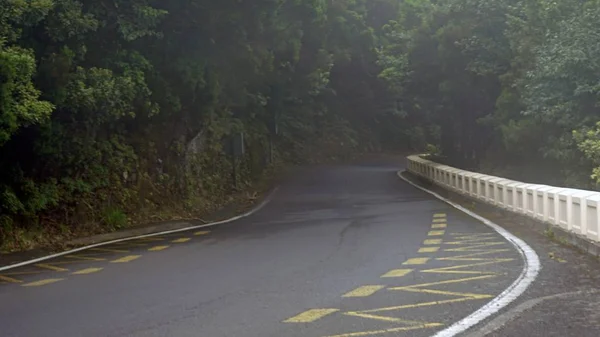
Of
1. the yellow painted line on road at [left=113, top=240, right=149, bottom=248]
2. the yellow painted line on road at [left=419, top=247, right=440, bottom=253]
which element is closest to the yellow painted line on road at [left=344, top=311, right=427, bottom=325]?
the yellow painted line on road at [left=419, top=247, right=440, bottom=253]

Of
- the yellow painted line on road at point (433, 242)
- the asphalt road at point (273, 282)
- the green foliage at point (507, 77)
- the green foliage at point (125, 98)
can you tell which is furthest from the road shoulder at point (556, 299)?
the green foliage at point (507, 77)

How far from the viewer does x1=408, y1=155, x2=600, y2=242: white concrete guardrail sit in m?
13.4

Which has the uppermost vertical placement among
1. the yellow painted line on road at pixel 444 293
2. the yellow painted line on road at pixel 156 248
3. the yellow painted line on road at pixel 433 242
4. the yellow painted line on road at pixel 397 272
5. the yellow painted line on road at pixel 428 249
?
the yellow painted line on road at pixel 156 248

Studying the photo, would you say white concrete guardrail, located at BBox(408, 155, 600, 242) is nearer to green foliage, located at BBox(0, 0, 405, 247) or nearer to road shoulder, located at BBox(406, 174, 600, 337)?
road shoulder, located at BBox(406, 174, 600, 337)

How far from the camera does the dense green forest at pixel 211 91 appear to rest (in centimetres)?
1588

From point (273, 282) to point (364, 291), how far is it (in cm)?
Answer: 144

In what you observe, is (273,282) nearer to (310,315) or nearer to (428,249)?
(310,315)

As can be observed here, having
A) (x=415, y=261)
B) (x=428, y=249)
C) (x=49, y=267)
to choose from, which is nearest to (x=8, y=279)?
(x=49, y=267)

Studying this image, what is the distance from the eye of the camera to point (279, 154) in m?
55.2

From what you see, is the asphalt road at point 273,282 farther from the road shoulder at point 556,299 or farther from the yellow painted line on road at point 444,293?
the road shoulder at point 556,299

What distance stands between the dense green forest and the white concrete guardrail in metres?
1.85

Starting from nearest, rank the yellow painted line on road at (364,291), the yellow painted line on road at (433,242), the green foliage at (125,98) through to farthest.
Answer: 1. the yellow painted line on road at (364,291)
2. the yellow painted line on road at (433,242)
3. the green foliage at (125,98)

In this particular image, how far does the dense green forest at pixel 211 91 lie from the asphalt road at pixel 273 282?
8.47 ft

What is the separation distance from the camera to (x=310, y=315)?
8453 millimetres
